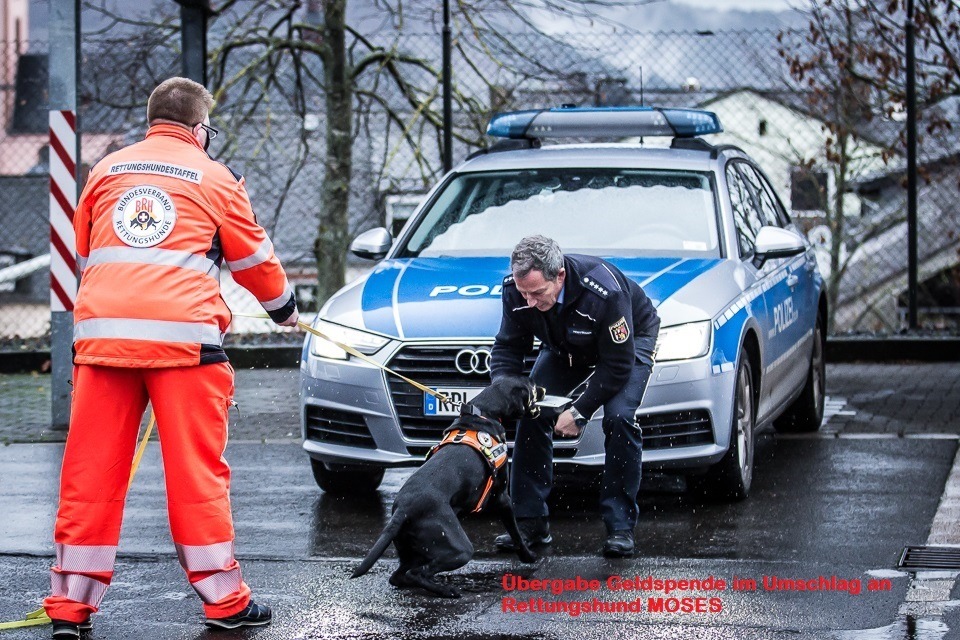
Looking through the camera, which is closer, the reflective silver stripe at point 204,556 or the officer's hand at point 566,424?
the reflective silver stripe at point 204,556

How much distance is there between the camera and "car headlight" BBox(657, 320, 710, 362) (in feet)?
23.1

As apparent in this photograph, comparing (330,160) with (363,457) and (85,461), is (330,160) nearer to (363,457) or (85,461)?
(363,457)

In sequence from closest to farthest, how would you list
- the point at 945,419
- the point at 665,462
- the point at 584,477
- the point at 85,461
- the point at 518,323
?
the point at 85,461, the point at 518,323, the point at 665,462, the point at 584,477, the point at 945,419

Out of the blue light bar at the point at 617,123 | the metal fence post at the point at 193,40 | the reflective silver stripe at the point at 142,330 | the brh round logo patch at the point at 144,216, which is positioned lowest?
the reflective silver stripe at the point at 142,330

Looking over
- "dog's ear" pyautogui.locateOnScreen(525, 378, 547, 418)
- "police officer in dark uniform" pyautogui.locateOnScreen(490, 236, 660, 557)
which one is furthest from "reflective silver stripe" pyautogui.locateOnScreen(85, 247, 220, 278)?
"dog's ear" pyautogui.locateOnScreen(525, 378, 547, 418)

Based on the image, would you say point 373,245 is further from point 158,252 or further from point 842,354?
point 842,354

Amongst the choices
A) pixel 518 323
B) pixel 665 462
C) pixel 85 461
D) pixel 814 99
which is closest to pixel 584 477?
pixel 665 462

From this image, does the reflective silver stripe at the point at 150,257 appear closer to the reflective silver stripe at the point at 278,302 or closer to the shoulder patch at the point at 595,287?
the reflective silver stripe at the point at 278,302

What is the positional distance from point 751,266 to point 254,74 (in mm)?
8942

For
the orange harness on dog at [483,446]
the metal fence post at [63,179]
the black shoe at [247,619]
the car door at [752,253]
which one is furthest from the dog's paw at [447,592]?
the metal fence post at [63,179]

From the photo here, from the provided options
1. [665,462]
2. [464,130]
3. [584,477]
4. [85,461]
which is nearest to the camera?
[85,461]

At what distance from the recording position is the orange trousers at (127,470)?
5.17m

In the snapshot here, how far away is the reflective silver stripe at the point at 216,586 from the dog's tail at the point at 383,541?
1.38ft

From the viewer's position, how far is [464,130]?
1551cm
